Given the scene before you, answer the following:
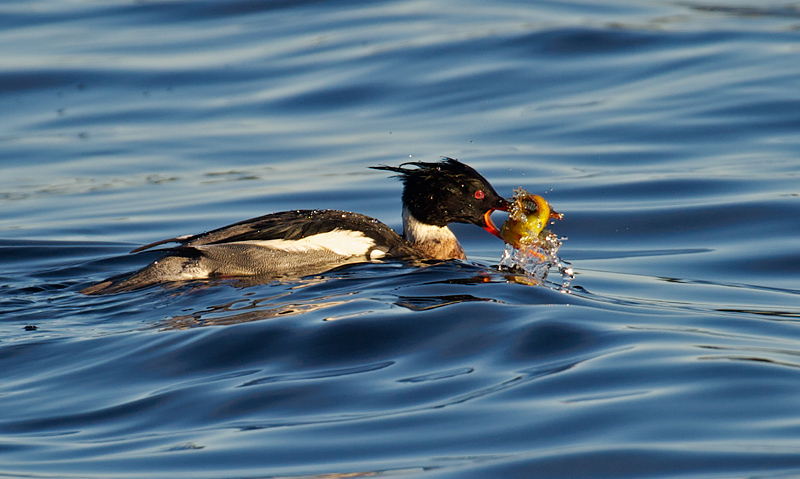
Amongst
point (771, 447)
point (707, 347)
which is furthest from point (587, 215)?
point (771, 447)

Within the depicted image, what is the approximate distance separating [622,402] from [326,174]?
7.49 meters

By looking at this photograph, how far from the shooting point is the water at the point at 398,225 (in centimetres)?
425

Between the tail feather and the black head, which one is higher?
the black head

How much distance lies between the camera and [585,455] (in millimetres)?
3902

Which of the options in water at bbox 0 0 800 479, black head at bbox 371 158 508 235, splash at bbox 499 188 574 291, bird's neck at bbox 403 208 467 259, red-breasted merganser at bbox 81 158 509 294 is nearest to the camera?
water at bbox 0 0 800 479

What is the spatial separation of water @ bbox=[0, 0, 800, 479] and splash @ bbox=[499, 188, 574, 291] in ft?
0.87

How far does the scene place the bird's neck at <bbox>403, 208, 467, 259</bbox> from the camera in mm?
8391

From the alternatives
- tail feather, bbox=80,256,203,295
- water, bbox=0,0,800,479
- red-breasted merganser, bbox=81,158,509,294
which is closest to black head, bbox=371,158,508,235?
red-breasted merganser, bbox=81,158,509,294

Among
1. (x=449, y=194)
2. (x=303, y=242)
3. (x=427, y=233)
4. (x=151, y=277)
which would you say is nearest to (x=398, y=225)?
(x=427, y=233)

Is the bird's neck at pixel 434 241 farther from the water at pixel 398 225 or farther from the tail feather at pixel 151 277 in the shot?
the tail feather at pixel 151 277

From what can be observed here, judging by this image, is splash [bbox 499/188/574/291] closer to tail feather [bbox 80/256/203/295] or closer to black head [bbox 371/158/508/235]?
black head [bbox 371/158/508/235]

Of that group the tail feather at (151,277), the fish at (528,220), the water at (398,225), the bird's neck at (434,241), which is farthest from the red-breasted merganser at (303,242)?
the fish at (528,220)

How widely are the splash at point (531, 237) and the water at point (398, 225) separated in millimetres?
264

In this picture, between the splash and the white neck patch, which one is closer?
the splash
